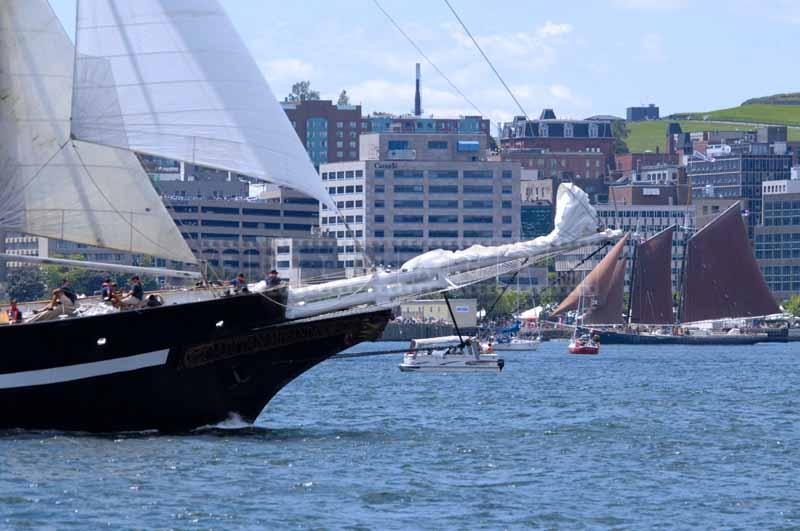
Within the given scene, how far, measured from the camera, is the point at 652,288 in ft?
477

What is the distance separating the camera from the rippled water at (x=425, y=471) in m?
28.6

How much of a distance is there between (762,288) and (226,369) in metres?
103

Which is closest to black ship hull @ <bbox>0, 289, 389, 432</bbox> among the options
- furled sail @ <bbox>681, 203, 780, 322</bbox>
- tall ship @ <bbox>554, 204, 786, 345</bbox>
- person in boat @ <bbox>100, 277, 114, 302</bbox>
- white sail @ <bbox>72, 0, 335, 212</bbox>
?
person in boat @ <bbox>100, 277, 114, 302</bbox>

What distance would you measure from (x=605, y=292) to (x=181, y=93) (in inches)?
4427

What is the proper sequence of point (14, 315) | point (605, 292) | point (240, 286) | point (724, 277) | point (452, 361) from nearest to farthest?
point (14, 315), point (240, 286), point (452, 361), point (724, 277), point (605, 292)

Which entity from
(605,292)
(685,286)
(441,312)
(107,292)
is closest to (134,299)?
(107,292)

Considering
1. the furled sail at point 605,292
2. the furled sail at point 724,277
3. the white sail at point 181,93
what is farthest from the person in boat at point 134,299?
the furled sail at point 605,292

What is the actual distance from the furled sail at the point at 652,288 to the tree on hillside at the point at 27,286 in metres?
41.1

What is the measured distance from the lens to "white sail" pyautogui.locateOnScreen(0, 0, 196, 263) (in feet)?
121

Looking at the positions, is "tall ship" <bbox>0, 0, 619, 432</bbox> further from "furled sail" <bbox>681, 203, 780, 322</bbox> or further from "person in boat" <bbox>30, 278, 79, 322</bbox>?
"furled sail" <bbox>681, 203, 780, 322</bbox>

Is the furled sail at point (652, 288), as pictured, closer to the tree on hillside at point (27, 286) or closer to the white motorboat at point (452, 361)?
the tree on hillside at point (27, 286)

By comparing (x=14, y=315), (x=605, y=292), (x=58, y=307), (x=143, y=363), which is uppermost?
(x=605, y=292)

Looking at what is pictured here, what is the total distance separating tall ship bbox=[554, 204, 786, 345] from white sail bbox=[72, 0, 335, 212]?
341 feet

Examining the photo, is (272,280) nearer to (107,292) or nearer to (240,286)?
(240,286)
